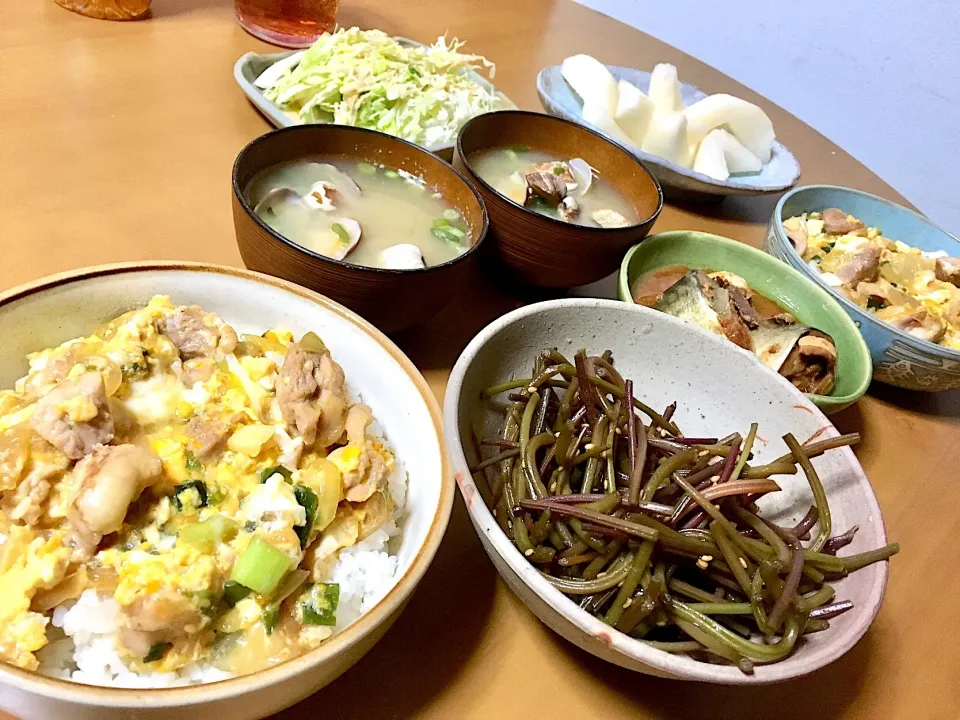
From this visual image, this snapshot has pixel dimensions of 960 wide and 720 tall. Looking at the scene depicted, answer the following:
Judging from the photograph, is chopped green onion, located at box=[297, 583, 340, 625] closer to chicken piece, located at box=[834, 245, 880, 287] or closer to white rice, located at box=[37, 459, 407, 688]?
white rice, located at box=[37, 459, 407, 688]

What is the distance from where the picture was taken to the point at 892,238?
7.25 feet

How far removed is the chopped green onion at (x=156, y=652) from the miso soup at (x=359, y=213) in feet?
2.74

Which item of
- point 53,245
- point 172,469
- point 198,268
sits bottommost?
point 53,245

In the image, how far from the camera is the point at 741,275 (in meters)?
→ 1.87

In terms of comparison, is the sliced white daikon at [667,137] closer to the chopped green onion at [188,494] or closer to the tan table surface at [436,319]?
the tan table surface at [436,319]

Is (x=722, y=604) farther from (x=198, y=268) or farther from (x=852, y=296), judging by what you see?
(x=852, y=296)

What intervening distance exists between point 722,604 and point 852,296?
1213mm

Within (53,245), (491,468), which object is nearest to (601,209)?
(491,468)

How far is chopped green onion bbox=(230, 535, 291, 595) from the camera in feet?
2.89

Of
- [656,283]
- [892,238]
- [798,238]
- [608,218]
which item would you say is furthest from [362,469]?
[892,238]

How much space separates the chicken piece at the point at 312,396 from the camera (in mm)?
1068

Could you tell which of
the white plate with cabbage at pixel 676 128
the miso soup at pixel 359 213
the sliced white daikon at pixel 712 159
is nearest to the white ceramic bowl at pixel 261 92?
A: the miso soup at pixel 359 213

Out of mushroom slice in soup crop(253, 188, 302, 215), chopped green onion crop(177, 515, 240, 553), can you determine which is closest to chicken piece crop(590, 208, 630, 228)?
mushroom slice in soup crop(253, 188, 302, 215)

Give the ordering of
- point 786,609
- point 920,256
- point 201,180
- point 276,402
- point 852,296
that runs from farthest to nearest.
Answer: point 920,256
point 852,296
point 201,180
point 276,402
point 786,609
